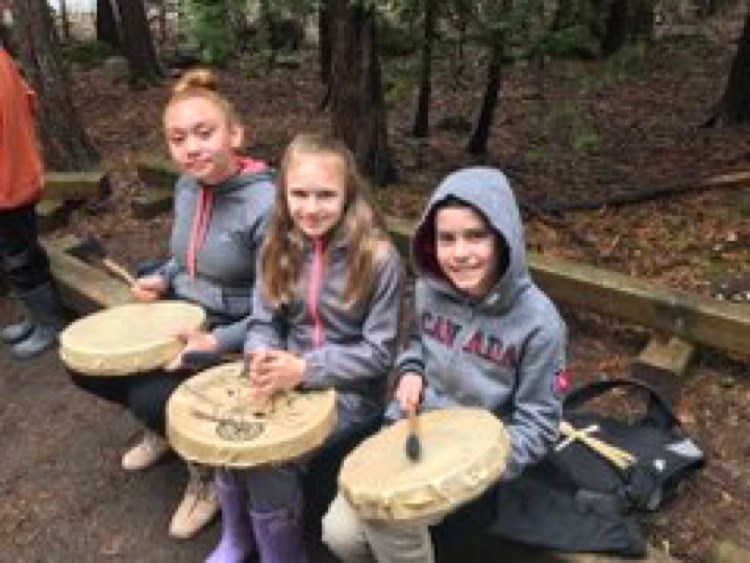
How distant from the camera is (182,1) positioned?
4.91 meters

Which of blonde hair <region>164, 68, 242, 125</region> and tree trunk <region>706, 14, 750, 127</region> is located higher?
blonde hair <region>164, 68, 242, 125</region>

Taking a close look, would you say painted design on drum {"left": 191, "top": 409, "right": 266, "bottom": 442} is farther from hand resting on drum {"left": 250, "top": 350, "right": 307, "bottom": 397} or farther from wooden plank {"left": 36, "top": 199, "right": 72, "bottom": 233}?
wooden plank {"left": 36, "top": 199, "right": 72, "bottom": 233}

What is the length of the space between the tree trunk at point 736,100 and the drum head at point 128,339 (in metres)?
6.51

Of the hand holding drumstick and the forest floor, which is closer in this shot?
the hand holding drumstick

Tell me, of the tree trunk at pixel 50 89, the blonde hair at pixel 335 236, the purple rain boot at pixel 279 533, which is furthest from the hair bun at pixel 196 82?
the tree trunk at pixel 50 89

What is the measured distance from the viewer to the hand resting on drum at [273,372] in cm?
279

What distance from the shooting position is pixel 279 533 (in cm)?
292

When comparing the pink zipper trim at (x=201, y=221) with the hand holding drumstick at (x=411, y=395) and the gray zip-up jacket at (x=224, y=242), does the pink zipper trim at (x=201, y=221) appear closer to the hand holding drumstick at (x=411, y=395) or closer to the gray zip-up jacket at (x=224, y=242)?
the gray zip-up jacket at (x=224, y=242)

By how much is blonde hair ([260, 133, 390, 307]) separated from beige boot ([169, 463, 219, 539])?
83 centimetres

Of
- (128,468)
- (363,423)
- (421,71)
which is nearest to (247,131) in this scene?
(421,71)

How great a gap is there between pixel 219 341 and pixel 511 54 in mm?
3037

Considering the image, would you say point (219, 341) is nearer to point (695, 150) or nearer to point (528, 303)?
point (528, 303)

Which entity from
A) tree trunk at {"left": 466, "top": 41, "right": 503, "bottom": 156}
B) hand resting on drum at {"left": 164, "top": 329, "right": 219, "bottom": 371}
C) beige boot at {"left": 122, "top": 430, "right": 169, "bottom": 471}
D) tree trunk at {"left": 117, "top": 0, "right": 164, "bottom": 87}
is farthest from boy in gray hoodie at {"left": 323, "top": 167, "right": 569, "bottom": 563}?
tree trunk at {"left": 117, "top": 0, "right": 164, "bottom": 87}

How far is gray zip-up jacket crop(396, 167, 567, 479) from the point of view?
258cm
